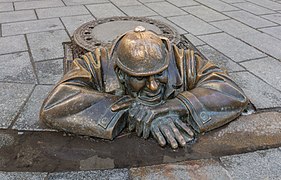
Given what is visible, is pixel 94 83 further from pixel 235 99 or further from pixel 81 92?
pixel 235 99

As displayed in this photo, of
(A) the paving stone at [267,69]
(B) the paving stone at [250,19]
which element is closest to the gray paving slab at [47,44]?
(A) the paving stone at [267,69]

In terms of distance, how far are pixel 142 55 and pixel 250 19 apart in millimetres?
3401

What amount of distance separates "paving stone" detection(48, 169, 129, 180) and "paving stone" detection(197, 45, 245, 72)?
181 cm

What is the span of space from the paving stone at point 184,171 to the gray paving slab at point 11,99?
112cm

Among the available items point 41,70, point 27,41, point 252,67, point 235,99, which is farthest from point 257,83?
point 27,41

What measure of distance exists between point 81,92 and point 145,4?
3526 millimetres

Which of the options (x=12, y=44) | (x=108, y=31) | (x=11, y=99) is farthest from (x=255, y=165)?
(x=12, y=44)

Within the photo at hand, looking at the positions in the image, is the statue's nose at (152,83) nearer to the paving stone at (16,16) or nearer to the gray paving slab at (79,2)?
the paving stone at (16,16)

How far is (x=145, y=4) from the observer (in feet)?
17.2

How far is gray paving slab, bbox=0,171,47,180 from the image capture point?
184 cm

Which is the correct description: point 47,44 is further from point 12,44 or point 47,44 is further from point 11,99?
point 11,99

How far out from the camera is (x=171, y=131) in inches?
80.4

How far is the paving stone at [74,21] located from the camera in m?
4.12

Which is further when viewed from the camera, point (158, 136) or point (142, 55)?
point (158, 136)
